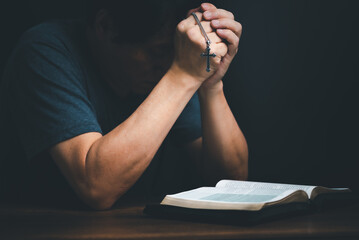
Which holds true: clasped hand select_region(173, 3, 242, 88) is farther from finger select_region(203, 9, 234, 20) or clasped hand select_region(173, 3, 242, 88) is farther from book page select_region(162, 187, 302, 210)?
book page select_region(162, 187, 302, 210)

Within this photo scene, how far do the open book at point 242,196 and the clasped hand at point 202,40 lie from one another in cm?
30

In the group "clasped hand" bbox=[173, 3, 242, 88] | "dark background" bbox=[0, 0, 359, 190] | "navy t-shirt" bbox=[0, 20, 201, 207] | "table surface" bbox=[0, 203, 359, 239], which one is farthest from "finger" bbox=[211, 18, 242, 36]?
"dark background" bbox=[0, 0, 359, 190]

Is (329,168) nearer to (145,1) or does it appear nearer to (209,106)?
(209,106)

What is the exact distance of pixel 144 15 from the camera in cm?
112

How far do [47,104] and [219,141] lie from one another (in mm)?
542

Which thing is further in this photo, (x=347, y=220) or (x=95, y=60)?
(x=95, y=60)

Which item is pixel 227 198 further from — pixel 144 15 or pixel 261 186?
pixel 144 15

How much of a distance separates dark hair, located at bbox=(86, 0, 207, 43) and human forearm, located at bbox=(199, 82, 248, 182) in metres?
A: 0.25

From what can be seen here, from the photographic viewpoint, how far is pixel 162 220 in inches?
32.2

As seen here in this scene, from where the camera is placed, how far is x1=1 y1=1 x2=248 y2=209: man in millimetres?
965

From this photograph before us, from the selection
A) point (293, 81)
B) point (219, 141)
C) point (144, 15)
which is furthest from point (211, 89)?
point (293, 81)

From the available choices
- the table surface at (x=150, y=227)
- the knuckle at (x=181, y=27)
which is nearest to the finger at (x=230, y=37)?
the knuckle at (x=181, y=27)

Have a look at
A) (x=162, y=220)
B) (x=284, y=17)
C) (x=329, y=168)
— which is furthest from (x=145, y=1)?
(x=329, y=168)

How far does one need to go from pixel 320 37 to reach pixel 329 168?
54 cm
